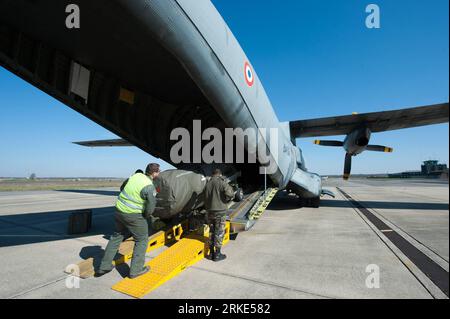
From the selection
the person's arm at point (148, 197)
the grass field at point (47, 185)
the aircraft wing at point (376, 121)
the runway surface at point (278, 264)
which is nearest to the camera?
the runway surface at point (278, 264)

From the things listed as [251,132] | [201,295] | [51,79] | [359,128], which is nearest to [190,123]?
[251,132]

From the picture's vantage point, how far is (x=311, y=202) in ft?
40.5

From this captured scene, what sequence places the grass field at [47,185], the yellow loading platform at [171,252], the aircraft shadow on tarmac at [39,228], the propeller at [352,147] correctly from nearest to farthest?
the yellow loading platform at [171,252] < the aircraft shadow on tarmac at [39,228] < the propeller at [352,147] < the grass field at [47,185]

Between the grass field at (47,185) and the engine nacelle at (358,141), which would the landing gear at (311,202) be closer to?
the engine nacelle at (358,141)

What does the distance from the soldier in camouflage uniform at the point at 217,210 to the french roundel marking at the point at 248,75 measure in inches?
87.0

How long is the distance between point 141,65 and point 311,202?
10.5 metres

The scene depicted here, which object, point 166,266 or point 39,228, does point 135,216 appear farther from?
point 39,228

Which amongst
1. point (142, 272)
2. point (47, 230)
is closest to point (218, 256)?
point (142, 272)

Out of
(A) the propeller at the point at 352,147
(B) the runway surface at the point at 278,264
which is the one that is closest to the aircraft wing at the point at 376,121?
(A) the propeller at the point at 352,147

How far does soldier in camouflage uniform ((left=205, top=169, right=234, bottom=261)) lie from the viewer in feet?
15.1

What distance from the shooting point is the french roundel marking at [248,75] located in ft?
16.6

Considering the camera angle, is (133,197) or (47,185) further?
(47,185)

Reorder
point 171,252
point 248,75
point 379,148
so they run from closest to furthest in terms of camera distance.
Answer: point 171,252, point 248,75, point 379,148
